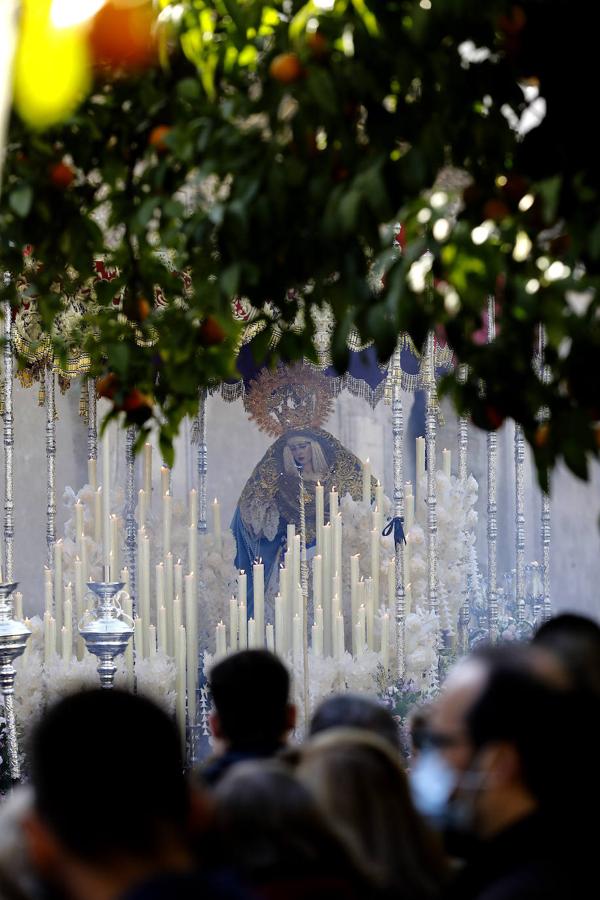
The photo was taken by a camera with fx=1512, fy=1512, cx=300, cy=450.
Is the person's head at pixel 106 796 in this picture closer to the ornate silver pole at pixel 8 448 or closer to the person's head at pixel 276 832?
the person's head at pixel 276 832

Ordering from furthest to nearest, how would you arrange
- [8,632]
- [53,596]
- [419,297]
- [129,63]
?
[53,596] < [8,632] < [129,63] < [419,297]

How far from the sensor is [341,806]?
1686 mm

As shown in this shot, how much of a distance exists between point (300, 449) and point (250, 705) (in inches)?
170

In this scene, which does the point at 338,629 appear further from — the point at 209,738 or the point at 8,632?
the point at 8,632

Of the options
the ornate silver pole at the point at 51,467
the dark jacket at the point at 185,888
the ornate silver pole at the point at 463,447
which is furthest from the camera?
the ornate silver pole at the point at 463,447

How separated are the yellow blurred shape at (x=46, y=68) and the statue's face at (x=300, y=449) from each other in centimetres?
440

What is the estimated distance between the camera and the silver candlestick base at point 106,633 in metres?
5.61

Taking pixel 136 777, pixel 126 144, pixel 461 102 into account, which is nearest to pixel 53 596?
pixel 126 144

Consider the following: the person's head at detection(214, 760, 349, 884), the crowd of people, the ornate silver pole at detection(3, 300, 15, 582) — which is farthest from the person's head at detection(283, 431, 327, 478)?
the person's head at detection(214, 760, 349, 884)

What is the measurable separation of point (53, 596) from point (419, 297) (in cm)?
450

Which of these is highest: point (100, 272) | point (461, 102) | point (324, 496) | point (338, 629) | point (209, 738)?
point (100, 272)

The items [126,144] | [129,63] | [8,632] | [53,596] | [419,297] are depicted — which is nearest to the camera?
[419,297]

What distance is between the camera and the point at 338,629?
613 cm

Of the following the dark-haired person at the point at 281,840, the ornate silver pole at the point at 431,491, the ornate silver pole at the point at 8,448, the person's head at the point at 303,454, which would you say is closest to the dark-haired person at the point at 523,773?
the dark-haired person at the point at 281,840
